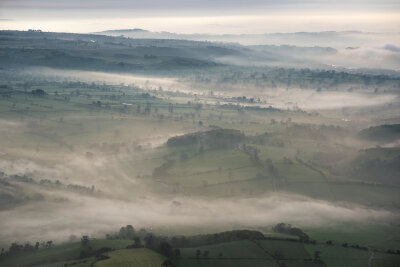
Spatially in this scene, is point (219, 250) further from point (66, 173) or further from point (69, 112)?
point (69, 112)

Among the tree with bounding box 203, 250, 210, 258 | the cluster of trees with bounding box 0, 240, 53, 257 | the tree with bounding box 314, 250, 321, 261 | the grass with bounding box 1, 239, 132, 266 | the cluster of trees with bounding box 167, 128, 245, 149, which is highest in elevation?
the cluster of trees with bounding box 167, 128, 245, 149

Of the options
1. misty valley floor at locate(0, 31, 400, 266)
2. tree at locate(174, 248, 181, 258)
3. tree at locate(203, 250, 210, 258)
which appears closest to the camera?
tree at locate(174, 248, 181, 258)

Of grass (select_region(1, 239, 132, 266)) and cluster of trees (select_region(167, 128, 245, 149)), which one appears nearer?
grass (select_region(1, 239, 132, 266))

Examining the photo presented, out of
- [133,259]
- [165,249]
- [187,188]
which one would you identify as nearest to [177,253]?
[165,249]

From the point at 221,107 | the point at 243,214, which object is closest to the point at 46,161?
the point at 243,214

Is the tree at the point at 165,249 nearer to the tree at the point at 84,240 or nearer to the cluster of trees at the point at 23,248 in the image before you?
the tree at the point at 84,240

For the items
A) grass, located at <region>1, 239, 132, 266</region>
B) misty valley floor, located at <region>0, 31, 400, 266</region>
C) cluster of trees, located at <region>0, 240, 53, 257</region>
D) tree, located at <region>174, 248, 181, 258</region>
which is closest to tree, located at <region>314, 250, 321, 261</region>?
misty valley floor, located at <region>0, 31, 400, 266</region>

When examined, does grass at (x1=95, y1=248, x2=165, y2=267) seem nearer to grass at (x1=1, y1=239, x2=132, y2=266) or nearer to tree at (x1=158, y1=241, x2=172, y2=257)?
tree at (x1=158, y1=241, x2=172, y2=257)

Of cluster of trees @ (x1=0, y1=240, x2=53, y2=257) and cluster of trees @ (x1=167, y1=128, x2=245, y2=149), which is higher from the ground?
cluster of trees @ (x1=167, y1=128, x2=245, y2=149)

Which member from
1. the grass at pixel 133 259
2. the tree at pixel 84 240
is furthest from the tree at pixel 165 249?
the tree at pixel 84 240

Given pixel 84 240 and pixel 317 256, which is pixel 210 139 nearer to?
pixel 317 256

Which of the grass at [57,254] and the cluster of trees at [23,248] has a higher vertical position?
the grass at [57,254]
